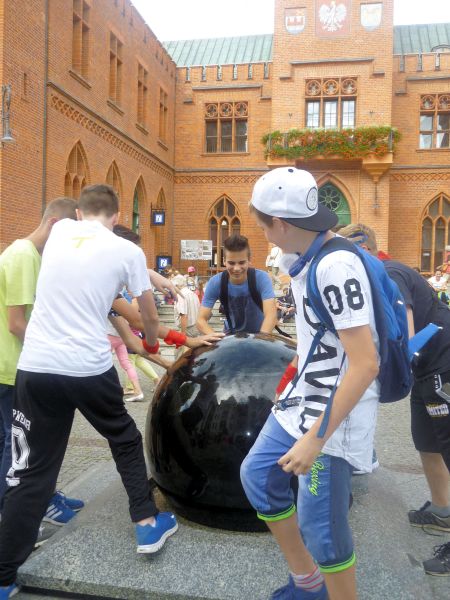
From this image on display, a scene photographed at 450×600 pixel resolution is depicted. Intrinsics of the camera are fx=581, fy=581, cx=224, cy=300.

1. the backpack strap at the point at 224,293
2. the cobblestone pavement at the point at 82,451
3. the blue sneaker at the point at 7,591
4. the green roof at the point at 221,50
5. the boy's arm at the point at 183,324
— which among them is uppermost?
the green roof at the point at 221,50

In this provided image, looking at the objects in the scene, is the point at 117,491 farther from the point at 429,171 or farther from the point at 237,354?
the point at 429,171

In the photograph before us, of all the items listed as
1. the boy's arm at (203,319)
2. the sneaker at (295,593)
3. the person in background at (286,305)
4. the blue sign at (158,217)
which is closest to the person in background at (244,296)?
the boy's arm at (203,319)

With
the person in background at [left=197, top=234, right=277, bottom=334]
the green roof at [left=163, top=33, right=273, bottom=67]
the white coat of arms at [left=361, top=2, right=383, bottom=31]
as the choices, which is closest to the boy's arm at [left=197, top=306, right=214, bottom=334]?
the person in background at [left=197, top=234, right=277, bottom=334]

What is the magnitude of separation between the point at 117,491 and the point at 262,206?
2245 mm

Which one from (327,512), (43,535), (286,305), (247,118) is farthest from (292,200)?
(247,118)

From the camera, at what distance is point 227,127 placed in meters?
29.4

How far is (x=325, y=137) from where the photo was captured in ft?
83.5

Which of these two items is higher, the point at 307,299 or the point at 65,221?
the point at 65,221

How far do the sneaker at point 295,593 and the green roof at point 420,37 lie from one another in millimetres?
31508

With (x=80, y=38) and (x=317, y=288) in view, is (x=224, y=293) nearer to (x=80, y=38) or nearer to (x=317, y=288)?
(x=317, y=288)

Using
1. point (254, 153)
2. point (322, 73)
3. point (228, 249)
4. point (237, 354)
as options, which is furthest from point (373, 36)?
point (237, 354)

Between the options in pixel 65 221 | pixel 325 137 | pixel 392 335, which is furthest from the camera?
pixel 325 137

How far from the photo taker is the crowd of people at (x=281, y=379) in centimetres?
206

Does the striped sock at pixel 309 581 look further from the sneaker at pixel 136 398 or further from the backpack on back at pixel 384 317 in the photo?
the sneaker at pixel 136 398
